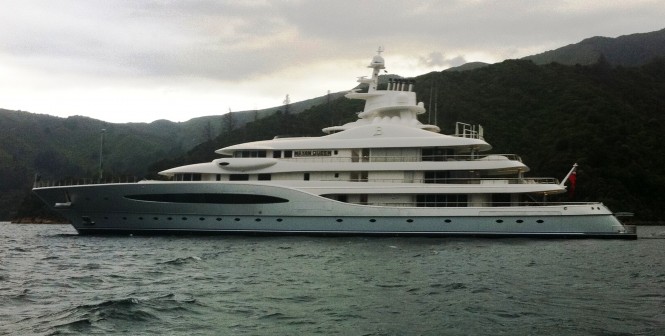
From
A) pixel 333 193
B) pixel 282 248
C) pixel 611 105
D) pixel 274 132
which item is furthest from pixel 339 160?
pixel 611 105

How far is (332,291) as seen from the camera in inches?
551

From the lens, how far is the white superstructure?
2855cm

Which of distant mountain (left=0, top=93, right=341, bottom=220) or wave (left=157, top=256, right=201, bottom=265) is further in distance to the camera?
distant mountain (left=0, top=93, right=341, bottom=220)

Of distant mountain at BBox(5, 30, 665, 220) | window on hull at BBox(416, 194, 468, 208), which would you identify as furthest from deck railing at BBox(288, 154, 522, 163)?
distant mountain at BBox(5, 30, 665, 220)

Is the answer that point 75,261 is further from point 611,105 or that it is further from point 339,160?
point 611,105

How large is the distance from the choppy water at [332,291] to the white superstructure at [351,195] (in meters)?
4.66

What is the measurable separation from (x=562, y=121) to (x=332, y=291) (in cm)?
7008

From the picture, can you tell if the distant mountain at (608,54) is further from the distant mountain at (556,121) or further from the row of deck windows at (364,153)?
the row of deck windows at (364,153)

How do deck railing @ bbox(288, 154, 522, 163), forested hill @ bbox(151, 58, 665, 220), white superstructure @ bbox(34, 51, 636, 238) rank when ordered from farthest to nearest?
forested hill @ bbox(151, 58, 665, 220)
deck railing @ bbox(288, 154, 522, 163)
white superstructure @ bbox(34, 51, 636, 238)

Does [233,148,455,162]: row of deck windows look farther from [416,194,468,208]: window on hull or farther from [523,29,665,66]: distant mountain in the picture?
[523,29,665,66]: distant mountain

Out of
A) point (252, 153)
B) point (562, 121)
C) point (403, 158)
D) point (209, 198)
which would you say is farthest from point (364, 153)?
point (562, 121)

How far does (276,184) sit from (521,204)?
11.4m

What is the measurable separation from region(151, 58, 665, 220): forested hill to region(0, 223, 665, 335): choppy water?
158 ft

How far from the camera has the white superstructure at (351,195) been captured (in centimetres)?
2855
